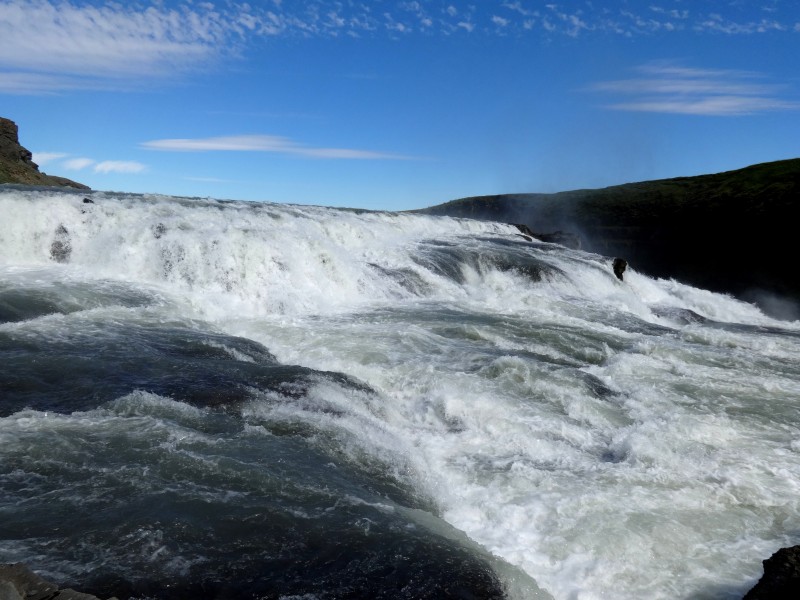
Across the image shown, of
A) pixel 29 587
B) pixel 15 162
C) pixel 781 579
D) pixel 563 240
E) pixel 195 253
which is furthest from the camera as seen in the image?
pixel 15 162

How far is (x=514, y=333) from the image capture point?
13.6 metres

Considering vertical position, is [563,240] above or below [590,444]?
above

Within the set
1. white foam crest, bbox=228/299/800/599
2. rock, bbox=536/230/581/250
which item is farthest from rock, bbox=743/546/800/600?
rock, bbox=536/230/581/250

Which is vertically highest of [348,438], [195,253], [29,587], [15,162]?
[15,162]

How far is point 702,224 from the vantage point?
47.9 meters

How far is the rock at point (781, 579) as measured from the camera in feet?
13.1

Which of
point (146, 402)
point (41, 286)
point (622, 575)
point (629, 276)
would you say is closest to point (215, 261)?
point (41, 286)

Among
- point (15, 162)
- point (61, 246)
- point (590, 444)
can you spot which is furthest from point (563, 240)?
point (15, 162)

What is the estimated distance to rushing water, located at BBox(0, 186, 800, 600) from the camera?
15.2ft

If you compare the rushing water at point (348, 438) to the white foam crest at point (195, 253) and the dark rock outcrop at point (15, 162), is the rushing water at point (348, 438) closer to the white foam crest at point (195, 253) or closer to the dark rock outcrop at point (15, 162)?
the white foam crest at point (195, 253)

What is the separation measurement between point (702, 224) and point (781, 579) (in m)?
49.2

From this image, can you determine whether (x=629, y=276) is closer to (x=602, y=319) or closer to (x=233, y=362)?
(x=602, y=319)

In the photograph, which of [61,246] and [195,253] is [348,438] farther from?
[61,246]

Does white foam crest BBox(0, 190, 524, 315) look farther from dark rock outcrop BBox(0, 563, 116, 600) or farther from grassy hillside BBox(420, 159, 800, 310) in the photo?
grassy hillside BBox(420, 159, 800, 310)
